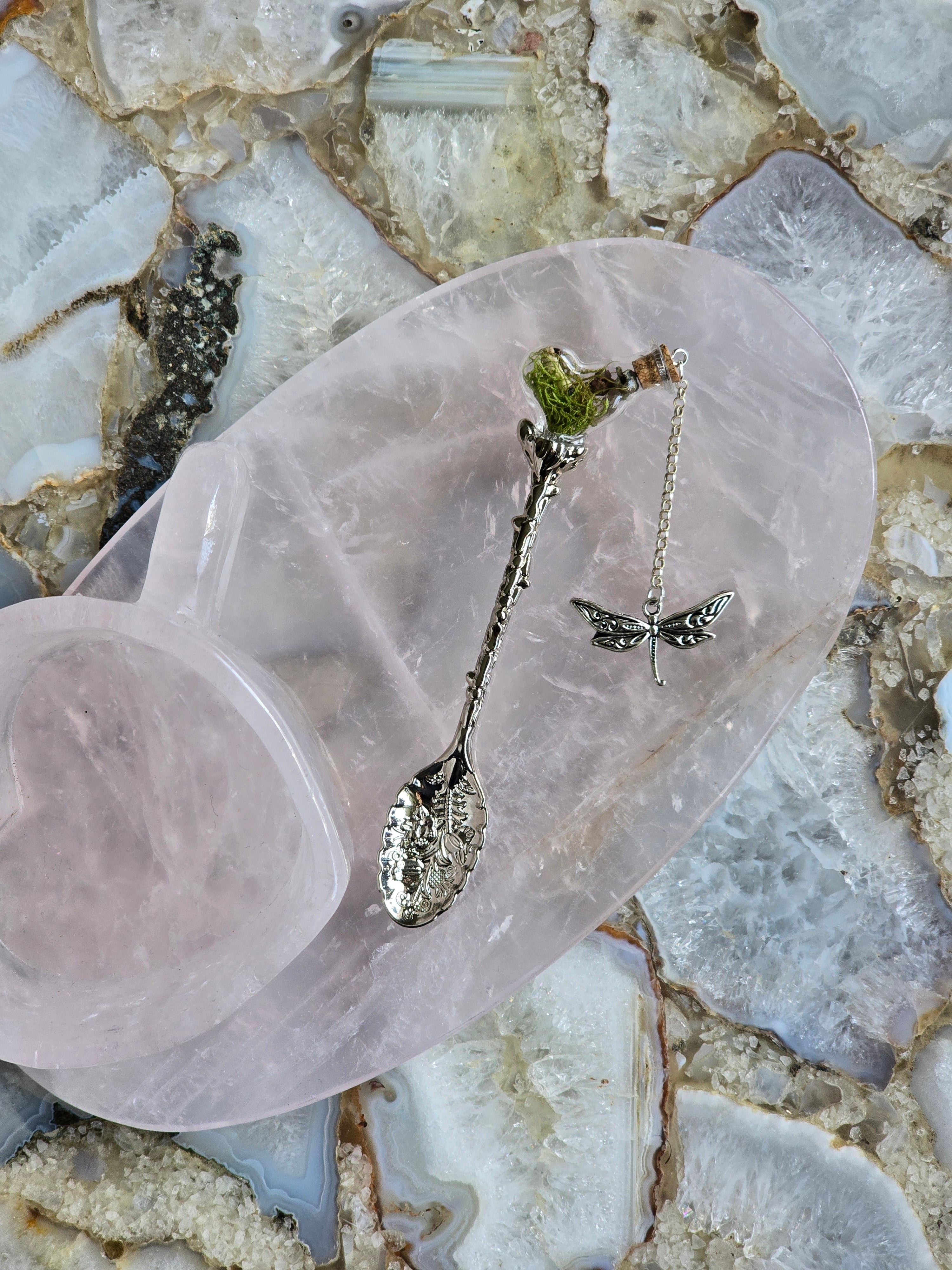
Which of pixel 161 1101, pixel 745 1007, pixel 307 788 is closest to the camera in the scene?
pixel 307 788

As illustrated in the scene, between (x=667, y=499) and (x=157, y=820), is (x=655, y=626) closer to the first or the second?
(x=667, y=499)

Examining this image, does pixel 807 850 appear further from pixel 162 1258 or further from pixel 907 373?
pixel 162 1258

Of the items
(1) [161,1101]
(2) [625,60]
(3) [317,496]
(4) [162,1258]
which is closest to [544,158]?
(2) [625,60]

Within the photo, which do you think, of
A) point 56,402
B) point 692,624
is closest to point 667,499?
point 692,624

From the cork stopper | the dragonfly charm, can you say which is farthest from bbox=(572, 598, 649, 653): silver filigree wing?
the cork stopper

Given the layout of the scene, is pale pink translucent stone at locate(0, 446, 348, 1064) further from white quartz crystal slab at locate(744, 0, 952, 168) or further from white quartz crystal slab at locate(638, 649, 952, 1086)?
white quartz crystal slab at locate(744, 0, 952, 168)

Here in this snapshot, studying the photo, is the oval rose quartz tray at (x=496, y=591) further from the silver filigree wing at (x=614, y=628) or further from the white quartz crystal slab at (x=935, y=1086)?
the white quartz crystal slab at (x=935, y=1086)

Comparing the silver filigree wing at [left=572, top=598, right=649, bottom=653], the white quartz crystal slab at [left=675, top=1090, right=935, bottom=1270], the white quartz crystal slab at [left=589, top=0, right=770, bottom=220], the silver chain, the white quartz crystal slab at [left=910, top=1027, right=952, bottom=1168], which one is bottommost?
the white quartz crystal slab at [left=675, top=1090, right=935, bottom=1270]
